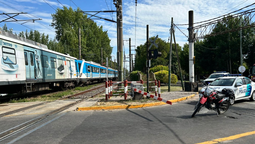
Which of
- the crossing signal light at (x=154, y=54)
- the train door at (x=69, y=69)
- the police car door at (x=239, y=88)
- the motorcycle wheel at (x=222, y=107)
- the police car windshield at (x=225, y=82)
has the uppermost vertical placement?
the crossing signal light at (x=154, y=54)

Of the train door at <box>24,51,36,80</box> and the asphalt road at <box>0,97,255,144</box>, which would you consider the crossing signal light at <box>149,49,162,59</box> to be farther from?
the train door at <box>24,51,36,80</box>

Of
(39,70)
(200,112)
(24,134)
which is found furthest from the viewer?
(39,70)

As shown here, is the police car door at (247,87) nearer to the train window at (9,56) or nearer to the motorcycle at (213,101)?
the motorcycle at (213,101)

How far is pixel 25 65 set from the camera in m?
11.2

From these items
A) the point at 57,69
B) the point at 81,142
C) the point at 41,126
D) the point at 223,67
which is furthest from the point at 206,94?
the point at 223,67

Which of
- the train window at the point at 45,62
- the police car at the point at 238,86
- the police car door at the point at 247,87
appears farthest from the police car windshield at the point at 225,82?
the train window at the point at 45,62

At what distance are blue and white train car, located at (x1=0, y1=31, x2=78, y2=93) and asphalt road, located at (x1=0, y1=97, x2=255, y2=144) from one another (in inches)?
139

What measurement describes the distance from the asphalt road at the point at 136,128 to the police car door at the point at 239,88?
95.0 inches

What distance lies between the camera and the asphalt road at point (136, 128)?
180 inches

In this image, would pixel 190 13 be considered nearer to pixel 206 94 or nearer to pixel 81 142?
pixel 206 94

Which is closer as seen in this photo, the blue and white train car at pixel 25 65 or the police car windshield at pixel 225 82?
the blue and white train car at pixel 25 65

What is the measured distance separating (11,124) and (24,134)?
55.2 inches

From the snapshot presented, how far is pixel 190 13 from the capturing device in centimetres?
1639

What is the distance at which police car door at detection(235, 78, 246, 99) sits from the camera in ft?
31.3
